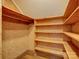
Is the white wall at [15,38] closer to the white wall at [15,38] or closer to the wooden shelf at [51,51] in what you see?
the white wall at [15,38]

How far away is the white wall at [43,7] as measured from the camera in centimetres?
315

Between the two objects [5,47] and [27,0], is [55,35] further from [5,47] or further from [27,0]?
[27,0]

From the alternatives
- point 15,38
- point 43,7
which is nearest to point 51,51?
point 15,38

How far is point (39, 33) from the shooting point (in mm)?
3223

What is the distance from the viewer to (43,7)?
11.1 feet

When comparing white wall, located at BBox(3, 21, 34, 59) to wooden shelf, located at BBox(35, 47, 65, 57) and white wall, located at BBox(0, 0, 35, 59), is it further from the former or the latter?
wooden shelf, located at BBox(35, 47, 65, 57)

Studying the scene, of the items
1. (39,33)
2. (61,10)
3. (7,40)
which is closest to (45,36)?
(39,33)

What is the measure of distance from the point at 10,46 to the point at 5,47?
0.66 ft

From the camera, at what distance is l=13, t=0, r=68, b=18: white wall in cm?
315

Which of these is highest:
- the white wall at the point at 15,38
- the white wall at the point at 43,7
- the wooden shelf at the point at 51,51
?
the white wall at the point at 43,7

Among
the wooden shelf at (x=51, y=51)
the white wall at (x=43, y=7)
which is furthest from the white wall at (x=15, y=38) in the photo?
the white wall at (x=43, y=7)

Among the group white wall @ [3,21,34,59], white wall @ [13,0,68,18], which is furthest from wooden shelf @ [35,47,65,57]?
white wall @ [13,0,68,18]

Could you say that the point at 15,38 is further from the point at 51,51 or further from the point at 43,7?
the point at 43,7

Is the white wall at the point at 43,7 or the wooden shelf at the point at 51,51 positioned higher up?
the white wall at the point at 43,7
